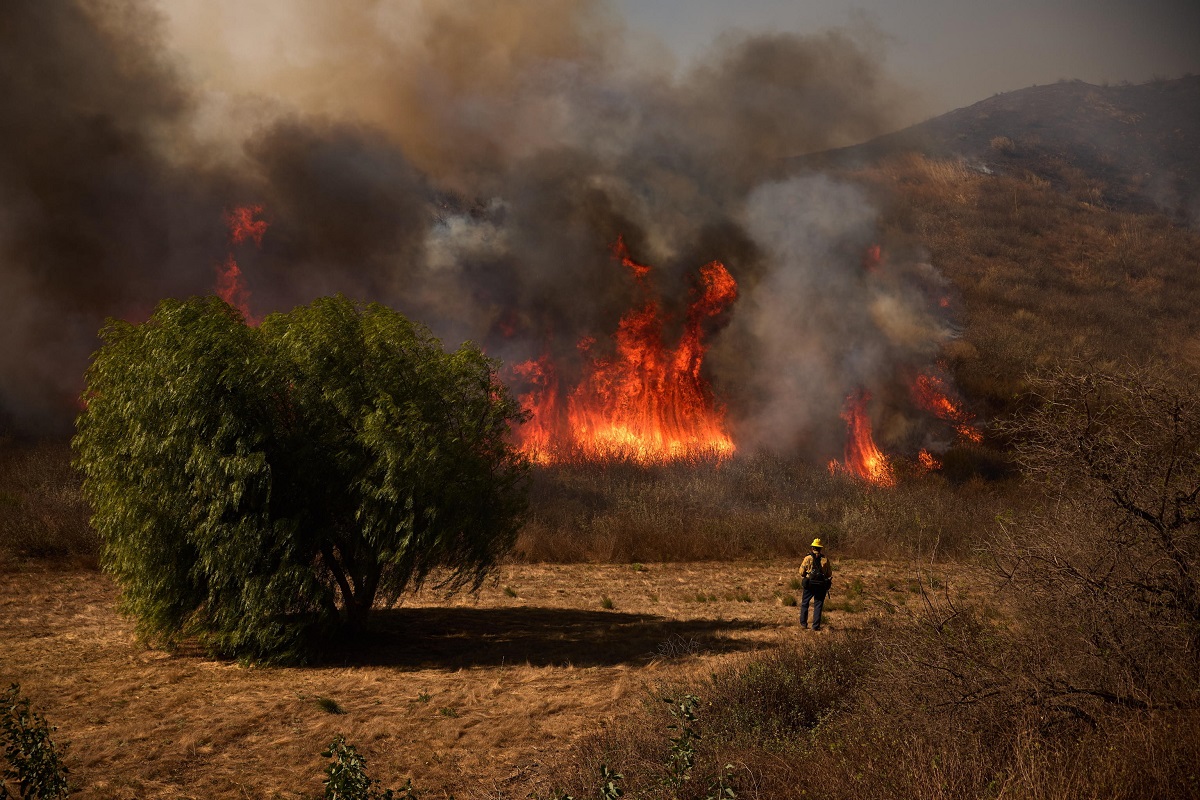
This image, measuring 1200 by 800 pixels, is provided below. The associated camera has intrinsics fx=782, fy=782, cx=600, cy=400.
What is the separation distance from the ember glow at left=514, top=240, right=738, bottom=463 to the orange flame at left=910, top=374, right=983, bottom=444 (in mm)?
11098

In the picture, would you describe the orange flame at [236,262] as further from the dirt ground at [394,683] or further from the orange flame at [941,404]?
the orange flame at [941,404]

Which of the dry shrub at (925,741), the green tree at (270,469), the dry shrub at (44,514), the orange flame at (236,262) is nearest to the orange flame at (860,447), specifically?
the green tree at (270,469)

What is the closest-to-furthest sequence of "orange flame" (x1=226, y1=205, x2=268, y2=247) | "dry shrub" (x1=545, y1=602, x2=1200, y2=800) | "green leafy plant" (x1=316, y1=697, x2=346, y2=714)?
"dry shrub" (x1=545, y1=602, x2=1200, y2=800) → "green leafy plant" (x1=316, y1=697, x2=346, y2=714) → "orange flame" (x1=226, y1=205, x2=268, y2=247)

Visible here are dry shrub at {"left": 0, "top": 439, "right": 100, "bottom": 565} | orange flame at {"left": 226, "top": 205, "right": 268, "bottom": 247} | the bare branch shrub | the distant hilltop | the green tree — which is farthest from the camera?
the distant hilltop

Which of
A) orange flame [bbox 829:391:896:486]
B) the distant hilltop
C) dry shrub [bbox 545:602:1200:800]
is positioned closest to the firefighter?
dry shrub [bbox 545:602:1200:800]

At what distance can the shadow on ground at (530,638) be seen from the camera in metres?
14.0

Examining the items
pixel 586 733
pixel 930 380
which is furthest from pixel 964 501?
pixel 586 733

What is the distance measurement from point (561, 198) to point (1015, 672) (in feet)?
118

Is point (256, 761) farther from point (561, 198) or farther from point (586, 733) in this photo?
point (561, 198)

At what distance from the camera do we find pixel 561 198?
3994 centimetres

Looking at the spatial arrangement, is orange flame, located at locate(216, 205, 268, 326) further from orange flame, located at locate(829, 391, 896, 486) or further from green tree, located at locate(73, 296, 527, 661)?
orange flame, located at locate(829, 391, 896, 486)

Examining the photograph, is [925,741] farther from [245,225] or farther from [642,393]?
[245,225]

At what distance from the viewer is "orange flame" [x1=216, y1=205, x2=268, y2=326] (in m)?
35.0

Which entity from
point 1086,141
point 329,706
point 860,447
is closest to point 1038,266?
point 860,447
